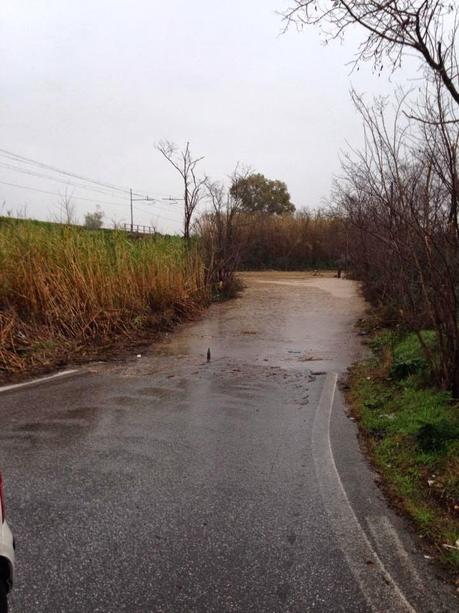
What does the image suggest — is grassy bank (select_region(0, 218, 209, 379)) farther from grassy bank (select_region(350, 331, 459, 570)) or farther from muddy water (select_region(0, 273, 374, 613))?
grassy bank (select_region(350, 331, 459, 570))

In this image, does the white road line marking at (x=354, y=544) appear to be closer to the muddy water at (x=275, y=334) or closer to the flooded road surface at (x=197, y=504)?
the flooded road surface at (x=197, y=504)

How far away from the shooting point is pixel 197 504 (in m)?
3.29

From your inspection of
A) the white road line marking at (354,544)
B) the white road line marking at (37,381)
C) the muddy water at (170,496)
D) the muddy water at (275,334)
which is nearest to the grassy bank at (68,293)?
the white road line marking at (37,381)

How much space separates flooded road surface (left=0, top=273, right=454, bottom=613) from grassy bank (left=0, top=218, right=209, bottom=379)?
1.31 m

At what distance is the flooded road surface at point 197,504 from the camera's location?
2.41 m

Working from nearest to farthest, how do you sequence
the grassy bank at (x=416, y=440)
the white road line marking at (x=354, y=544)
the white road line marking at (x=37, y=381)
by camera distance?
1. the white road line marking at (x=354, y=544)
2. the grassy bank at (x=416, y=440)
3. the white road line marking at (x=37, y=381)

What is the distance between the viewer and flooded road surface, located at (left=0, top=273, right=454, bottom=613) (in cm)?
241

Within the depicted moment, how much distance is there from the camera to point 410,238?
18.3 feet

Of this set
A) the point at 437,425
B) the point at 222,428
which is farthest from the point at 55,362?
the point at 437,425

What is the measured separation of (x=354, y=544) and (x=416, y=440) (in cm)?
166

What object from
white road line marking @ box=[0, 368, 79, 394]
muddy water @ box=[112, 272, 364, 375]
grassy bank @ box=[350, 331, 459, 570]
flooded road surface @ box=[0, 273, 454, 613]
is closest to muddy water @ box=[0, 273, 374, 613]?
flooded road surface @ box=[0, 273, 454, 613]

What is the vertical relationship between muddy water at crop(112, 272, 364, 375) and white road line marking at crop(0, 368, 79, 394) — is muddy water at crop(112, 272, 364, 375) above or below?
above

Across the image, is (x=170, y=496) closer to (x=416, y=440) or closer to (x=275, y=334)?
(x=416, y=440)

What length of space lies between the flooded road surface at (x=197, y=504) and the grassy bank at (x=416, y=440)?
0.63ft
